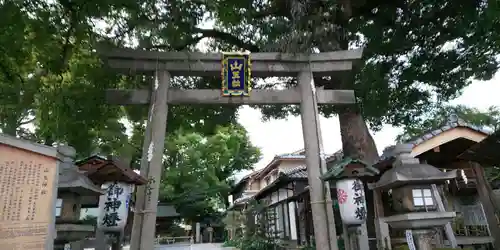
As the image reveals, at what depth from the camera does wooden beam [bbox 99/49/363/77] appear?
7.25 metres

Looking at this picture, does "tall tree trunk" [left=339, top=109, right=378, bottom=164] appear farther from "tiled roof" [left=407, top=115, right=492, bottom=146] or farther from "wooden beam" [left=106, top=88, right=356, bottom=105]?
"wooden beam" [left=106, top=88, right=356, bottom=105]

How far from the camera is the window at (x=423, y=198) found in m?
5.32

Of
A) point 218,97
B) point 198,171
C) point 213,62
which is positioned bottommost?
point 218,97

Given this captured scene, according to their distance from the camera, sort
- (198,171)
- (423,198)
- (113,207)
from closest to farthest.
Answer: (423,198)
(113,207)
(198,171)

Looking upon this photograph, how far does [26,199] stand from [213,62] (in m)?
4.87

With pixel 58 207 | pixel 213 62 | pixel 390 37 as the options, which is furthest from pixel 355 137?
pixel 58 207

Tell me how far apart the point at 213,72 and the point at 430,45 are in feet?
21.8

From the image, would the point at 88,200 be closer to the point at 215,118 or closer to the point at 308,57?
the point at 215,118

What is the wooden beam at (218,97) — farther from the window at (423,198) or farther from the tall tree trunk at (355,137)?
the window at (423,198)

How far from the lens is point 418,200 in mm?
5348

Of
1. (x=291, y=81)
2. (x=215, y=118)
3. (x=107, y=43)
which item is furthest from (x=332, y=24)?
(x=107, y=43)

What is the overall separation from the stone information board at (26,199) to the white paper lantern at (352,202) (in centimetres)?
457

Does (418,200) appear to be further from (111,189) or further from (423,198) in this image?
(111,189)

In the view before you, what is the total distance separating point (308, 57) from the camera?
7.80 m
